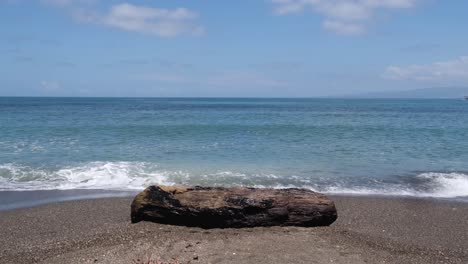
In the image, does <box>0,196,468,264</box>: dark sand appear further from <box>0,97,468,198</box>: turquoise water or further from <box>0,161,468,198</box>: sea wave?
<box>0,97,468,198</box>: turquoise water

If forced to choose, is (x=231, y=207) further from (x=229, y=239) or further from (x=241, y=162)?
(x=241, y=162)

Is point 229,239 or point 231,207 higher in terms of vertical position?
point 231,207

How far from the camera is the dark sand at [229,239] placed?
262 inches

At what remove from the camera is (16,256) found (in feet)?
22.5

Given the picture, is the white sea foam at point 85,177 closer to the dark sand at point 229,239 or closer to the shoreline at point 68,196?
the shoreline at point 68,196

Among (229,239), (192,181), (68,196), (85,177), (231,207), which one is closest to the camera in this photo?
(229,239)

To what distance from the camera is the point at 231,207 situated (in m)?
8.18

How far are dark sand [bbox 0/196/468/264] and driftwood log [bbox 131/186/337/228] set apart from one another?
20 cm

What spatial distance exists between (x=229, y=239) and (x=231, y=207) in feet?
2.77

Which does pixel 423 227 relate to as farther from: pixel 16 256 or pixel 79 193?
pixel 79 193

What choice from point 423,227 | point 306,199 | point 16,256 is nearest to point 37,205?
point 16,256

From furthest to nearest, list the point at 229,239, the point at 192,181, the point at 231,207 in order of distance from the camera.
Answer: the point at 192,181 < the point at 231,207 < the point at 229,239

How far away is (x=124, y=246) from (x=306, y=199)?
359 centimetres

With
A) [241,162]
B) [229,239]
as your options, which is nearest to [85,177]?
[241,162]
